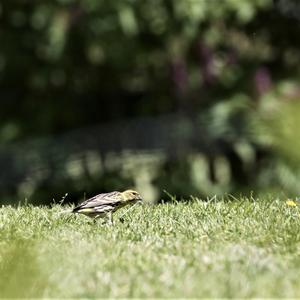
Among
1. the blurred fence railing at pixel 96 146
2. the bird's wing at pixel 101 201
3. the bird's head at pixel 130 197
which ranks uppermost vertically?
the bird's wing at pixel 101 201

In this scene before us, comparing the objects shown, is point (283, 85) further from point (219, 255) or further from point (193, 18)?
point (219, 255)

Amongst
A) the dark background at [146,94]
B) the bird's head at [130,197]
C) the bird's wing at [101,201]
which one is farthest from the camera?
→ the dark background at [146,94]

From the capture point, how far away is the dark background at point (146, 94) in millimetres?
15531

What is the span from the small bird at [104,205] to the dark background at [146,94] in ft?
24.0

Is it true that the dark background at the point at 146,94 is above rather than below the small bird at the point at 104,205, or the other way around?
below

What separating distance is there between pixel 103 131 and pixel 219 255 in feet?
33.8

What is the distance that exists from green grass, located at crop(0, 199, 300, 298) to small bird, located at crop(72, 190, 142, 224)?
101 millimetres

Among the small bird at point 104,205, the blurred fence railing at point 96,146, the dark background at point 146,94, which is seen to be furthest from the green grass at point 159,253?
the blurred fence railing at point 96,146

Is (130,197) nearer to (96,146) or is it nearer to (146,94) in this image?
(96,146)

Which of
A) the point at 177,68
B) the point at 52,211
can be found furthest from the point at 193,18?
the point at 52,211

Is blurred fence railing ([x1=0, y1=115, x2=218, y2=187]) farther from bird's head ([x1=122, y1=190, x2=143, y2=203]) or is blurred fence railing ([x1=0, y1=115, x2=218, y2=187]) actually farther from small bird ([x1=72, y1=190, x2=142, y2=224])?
small bird ([x1=72, y1=190, x2=142, y2=224])

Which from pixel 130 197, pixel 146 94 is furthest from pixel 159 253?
pixel 146 94

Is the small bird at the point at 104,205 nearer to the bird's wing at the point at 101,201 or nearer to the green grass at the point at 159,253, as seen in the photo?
the bird's wing at the point at 101,201

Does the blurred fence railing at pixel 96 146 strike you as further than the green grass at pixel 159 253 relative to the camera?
Yes
